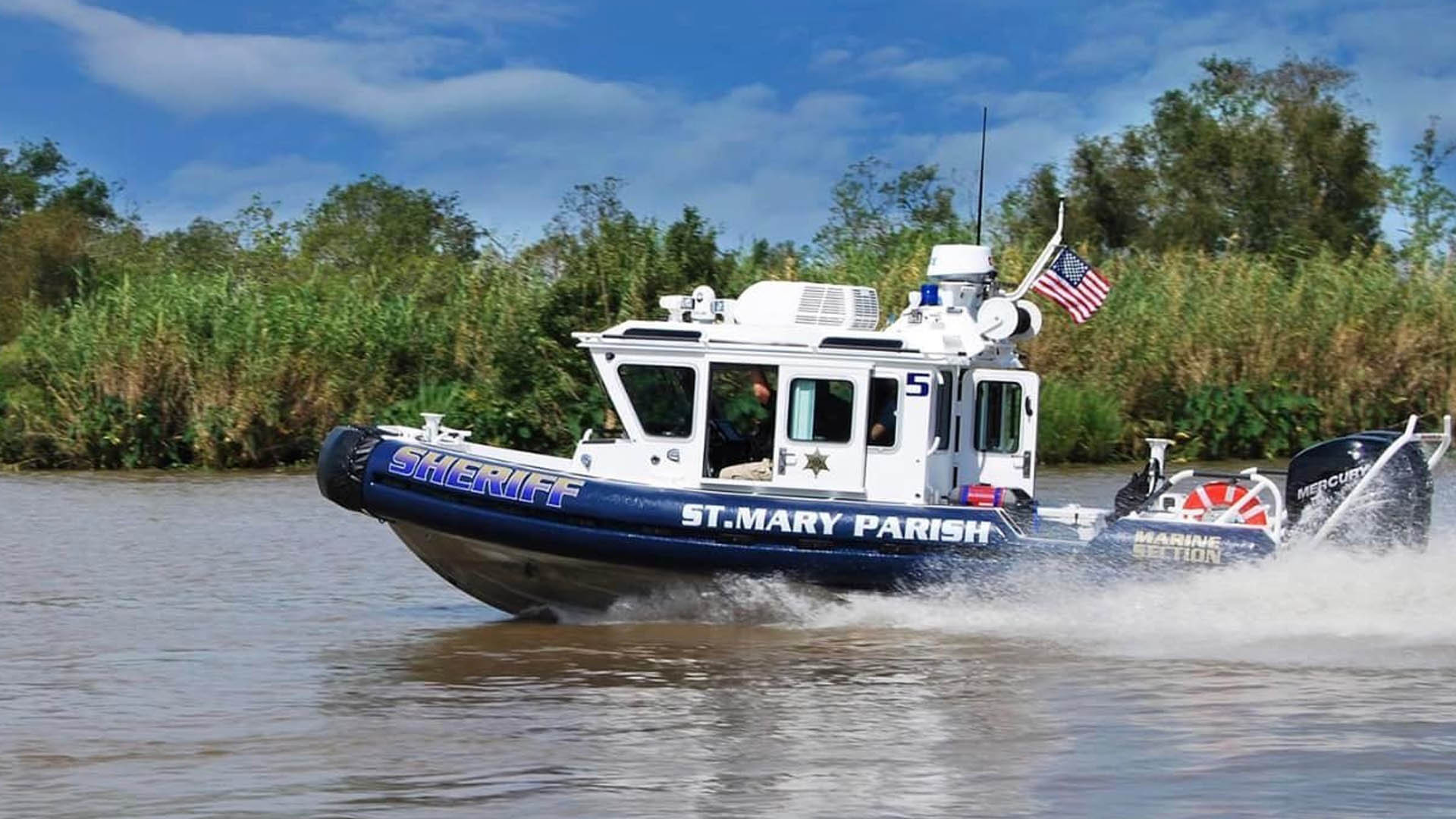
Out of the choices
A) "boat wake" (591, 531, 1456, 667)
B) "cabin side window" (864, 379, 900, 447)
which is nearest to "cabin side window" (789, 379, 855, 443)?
"cabin side window" (864, 379, 900, 447)

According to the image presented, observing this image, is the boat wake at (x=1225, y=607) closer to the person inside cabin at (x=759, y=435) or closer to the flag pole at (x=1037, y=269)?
the person inside cabin at (x=759, y=435)

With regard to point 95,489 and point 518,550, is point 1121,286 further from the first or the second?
point 518,550

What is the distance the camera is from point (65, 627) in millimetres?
12383

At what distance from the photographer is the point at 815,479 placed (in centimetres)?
1171

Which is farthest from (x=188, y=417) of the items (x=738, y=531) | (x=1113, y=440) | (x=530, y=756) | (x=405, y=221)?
(x=405, y=221)

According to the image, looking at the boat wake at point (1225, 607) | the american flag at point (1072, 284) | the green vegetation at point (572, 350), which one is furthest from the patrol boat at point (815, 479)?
the green vegetation at point (572, 350)

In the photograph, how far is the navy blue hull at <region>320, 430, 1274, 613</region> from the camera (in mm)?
11336

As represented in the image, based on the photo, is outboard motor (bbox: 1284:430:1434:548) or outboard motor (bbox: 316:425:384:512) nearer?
outboard motor (bbox: 1284:430:1434:548)

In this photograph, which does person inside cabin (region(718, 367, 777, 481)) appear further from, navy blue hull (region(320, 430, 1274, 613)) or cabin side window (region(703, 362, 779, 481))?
navy blue hull (region(320, 430, 1274, 613))

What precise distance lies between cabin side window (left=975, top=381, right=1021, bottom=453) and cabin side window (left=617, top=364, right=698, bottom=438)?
1.77 meters

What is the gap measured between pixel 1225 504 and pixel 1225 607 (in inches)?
27.9

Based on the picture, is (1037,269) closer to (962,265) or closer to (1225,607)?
(962,265)

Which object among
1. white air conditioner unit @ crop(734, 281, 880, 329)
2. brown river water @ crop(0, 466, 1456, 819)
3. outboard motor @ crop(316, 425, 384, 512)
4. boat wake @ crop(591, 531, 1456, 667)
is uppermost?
white air conditioner unit @ crop(734, 281, 880, 329)

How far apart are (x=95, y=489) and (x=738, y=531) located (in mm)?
11936
